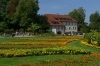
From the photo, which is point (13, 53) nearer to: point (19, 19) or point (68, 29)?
point (19, 19)

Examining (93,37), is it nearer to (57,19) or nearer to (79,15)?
(57,19)

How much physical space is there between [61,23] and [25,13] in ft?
109

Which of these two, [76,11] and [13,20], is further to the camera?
[76,11]

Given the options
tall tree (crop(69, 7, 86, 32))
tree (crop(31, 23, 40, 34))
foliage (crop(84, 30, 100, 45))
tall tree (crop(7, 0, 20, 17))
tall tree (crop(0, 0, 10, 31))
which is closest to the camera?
foliage (crop(84, 30, 100, 45))

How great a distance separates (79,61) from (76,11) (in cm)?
10650

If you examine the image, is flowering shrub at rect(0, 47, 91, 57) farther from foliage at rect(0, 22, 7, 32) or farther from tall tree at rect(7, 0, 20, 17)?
tall tree at rect(7, 0, 20, 17)

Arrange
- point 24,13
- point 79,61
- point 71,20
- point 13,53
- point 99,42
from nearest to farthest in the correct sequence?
1. point 79,61
2. point 13,53
3. point 99,42
4. point 24,13
5. point 71,20

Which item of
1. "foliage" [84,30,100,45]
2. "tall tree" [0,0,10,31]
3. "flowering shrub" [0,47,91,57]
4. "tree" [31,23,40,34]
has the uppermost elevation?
"tall tree" [0,0,10,31]

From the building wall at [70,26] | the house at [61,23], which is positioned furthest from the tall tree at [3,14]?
the building wall at [70,26]

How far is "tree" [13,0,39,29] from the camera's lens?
74444 mm

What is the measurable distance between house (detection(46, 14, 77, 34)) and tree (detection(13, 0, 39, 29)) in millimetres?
20625

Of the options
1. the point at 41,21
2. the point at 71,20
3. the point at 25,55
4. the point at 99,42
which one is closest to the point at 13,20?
the point at 41,21

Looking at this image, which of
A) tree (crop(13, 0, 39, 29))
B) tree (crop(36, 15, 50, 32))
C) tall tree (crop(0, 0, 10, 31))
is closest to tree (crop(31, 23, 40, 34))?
tree (crop(13, 0, 39, 29))

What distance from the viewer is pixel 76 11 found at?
11888cm
